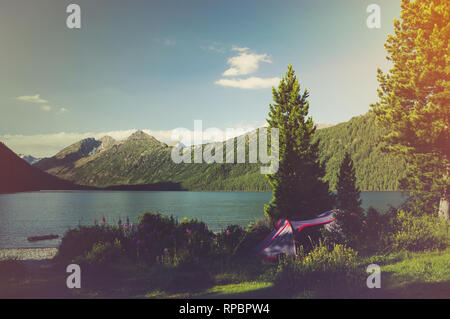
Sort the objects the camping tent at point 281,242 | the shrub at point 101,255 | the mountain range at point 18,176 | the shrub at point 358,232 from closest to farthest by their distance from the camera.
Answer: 1. the mountain range at point 18,176
2. the shrub at point 101,255
3. the camping tent at point 281,242
4. the shrub at point 358,232

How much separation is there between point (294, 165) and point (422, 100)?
10.1m

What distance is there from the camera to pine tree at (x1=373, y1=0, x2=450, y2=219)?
16984 mm

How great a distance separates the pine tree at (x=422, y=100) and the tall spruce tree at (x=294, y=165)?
23.1 ft

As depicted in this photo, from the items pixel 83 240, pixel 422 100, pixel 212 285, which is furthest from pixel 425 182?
pixel 83 240

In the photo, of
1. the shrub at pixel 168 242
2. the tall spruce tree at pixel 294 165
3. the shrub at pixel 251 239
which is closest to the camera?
the shrub at pixel 168 242

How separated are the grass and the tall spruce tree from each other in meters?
13.1

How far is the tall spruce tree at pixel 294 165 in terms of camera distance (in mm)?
24188

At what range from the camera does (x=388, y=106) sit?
20547 mm

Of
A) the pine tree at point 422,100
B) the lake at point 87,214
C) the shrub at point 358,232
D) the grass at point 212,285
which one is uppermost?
the pine tree at point 422,100

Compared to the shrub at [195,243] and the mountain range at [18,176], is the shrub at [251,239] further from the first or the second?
the mountain range at [18,176]

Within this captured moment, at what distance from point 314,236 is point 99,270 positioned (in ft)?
31.7

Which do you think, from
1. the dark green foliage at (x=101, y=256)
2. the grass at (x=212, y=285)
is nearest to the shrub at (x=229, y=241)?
the grass at (x=212, y=285)

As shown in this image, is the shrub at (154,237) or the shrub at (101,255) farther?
the shrub at (154,237)
